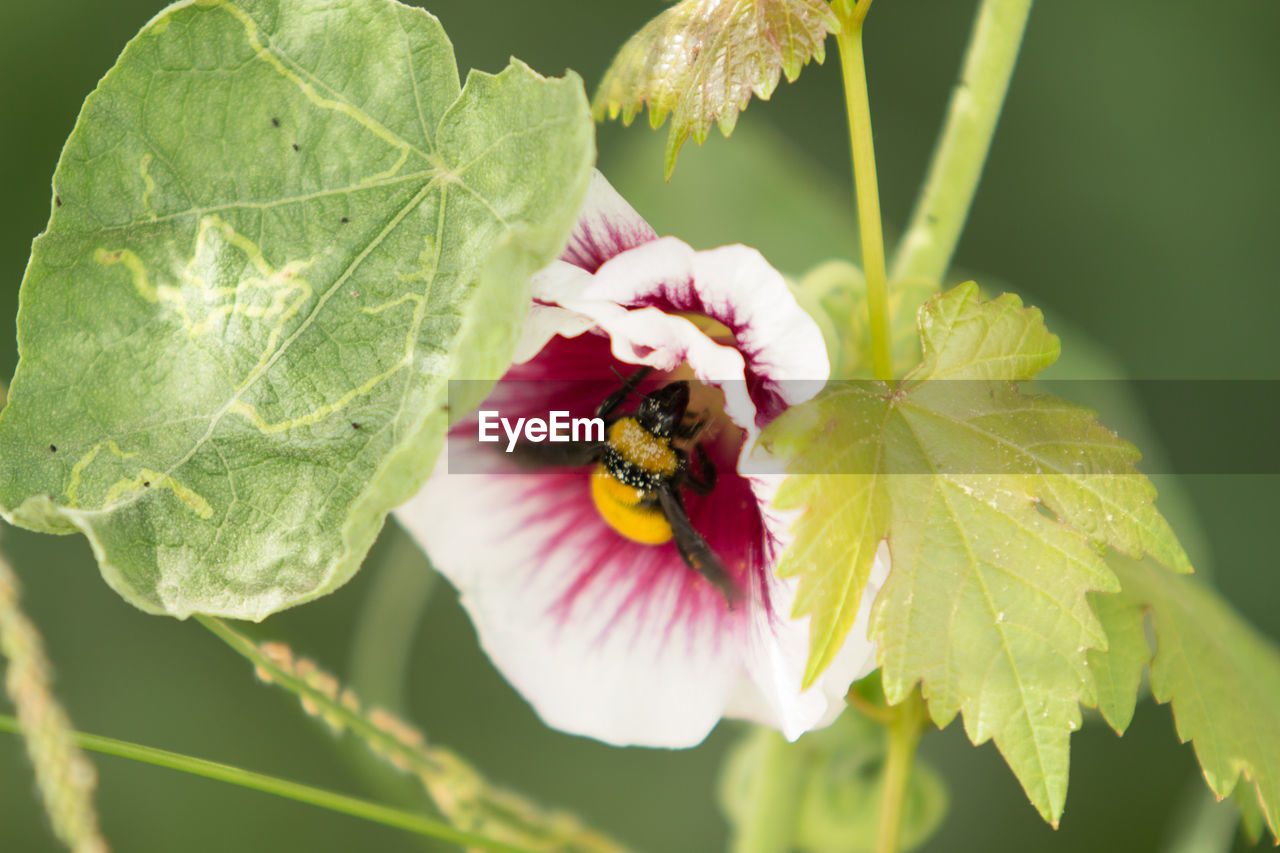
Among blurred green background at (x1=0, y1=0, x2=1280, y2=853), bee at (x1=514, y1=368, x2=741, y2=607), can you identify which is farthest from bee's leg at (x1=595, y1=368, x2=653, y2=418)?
blurred green background at (x1=0, y1=0, x2=1280, y2=853)

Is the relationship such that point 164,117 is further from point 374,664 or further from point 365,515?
point 374,664

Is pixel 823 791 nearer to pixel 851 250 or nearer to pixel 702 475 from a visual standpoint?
pixel 702 475

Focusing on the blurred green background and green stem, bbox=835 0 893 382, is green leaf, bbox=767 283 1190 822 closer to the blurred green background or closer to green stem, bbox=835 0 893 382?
green stem, bbox=835 0 893 382

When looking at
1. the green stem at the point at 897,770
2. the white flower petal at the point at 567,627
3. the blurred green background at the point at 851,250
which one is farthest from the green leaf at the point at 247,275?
the blurred green background at the point at 851,250

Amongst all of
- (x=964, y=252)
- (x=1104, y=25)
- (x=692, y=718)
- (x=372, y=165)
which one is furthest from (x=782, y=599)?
(x=1104, y=25)

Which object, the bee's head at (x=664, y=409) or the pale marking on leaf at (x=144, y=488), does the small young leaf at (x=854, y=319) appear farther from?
the pale marking on leaf at (x=144, y=488)

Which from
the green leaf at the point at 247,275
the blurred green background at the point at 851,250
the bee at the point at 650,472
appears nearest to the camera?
the green leaf at the point at 247,275
